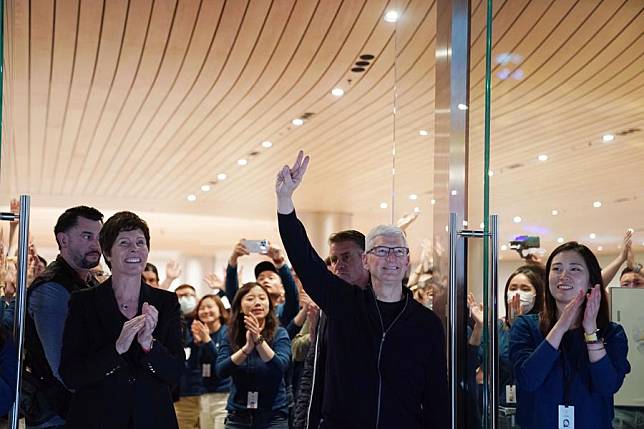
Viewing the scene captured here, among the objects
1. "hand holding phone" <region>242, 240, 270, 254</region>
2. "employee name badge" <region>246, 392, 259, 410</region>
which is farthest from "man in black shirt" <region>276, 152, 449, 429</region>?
"hand holding phone" <region>242, 240, 270, 254</region>

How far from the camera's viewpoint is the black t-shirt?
3082 mm

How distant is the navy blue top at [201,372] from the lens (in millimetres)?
6559

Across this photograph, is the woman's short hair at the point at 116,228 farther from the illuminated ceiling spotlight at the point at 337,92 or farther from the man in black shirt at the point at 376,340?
the illuminated ceiling spotlight at the point at 337,92

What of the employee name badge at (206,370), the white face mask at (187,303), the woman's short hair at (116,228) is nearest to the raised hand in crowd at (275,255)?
the employee name badge at (206,370)

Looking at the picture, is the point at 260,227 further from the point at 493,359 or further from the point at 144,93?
the point at 493,359

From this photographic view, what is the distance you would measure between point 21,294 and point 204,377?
3.92 metres

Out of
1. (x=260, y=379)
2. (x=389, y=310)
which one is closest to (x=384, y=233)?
(x=389, y=310)

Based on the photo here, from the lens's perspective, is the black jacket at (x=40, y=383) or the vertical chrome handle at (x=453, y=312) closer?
the black jacket at (x=40, y=383)

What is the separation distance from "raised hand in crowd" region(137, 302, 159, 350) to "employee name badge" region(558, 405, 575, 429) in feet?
4.45

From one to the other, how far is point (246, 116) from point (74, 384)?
618cm

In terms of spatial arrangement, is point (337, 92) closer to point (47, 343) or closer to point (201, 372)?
point (201, 372)

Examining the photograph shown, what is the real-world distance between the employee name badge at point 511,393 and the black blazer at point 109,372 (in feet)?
3.69

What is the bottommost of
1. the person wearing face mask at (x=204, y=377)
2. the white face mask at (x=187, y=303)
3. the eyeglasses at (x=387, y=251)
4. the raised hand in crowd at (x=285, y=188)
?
the person wearing face mask at (x=204, y=377)

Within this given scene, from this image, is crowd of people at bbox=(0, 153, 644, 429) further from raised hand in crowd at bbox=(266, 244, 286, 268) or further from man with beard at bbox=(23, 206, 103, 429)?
raised hand in crowd at bbox=(266, 244, 286, 268)
